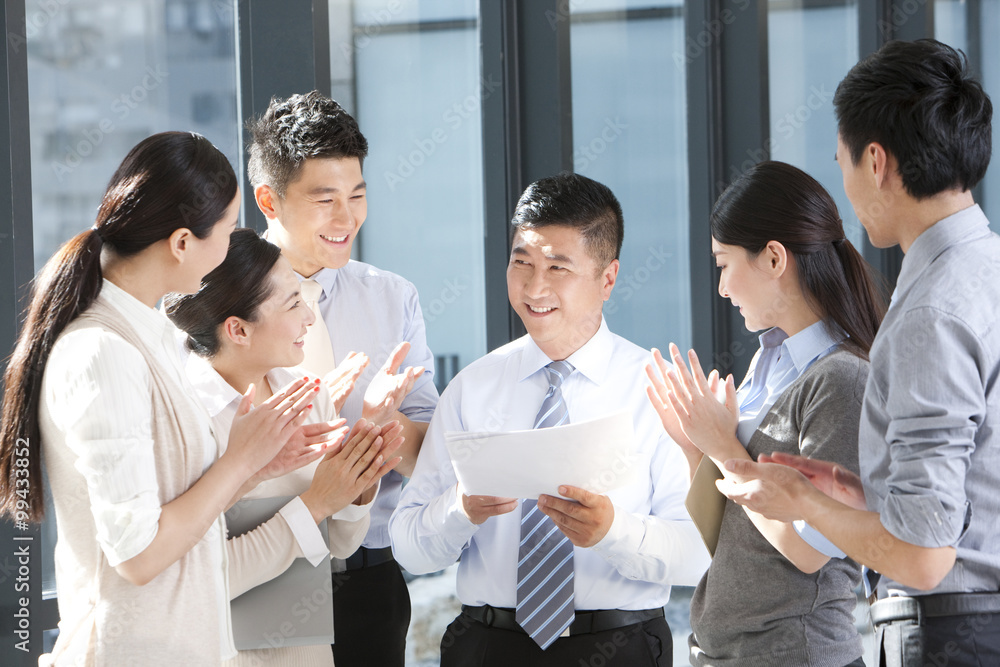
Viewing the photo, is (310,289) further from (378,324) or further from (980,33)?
(980,33)

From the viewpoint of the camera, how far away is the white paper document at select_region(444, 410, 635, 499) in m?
1.58

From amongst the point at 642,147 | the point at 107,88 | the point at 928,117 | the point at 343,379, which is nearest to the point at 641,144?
the point at 642,147

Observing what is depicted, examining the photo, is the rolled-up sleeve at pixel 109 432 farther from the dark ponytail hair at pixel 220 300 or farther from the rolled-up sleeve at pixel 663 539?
the rolled-up sleeve at pixel 663 539

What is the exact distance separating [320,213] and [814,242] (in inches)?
50.6

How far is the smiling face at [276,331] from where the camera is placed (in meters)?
2.00

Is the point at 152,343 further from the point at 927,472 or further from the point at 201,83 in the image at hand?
the point at 201,83

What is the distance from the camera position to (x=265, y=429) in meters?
1.60

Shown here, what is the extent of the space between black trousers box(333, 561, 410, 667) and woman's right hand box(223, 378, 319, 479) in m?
0.80

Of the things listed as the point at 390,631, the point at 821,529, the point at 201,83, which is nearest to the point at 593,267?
the point at 821,529

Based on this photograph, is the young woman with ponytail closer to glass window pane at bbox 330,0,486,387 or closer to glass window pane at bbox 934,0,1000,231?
glass window pane at bbox 330,0,486,387

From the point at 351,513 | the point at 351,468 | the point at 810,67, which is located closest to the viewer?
the point at 351,468

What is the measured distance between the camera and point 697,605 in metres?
1.72

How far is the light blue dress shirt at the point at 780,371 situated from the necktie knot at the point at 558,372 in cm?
41

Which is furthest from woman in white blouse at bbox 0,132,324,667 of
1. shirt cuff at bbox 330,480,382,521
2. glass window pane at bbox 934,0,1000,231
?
glass window pane at bbox 934,0,1000,231
